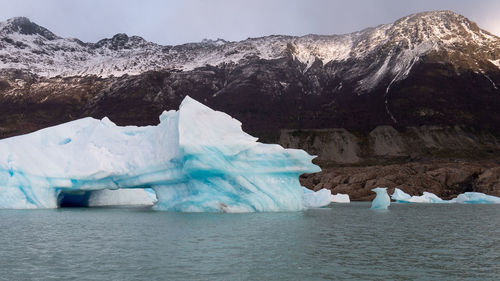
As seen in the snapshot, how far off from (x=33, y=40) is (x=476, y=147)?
14766 cm

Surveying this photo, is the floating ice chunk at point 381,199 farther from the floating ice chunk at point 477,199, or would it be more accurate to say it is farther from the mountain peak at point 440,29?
the mountain peak at point 440,29

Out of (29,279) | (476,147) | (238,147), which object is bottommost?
(29,279)

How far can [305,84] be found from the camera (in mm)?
138750

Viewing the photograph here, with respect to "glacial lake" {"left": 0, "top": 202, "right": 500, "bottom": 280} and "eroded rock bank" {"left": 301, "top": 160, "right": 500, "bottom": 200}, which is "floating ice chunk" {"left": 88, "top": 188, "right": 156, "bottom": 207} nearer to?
"glacial lake" {"left": 0, "top": 202, "right": 500, "bottom": 280}

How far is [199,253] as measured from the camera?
11.3 m

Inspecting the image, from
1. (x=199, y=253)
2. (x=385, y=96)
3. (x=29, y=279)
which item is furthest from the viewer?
(x=385, y=96)

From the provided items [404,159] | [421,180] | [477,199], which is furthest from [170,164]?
[404,159]

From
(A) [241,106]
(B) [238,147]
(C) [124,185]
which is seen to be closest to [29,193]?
(C) [124,185]

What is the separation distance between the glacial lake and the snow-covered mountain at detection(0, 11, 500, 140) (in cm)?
8647

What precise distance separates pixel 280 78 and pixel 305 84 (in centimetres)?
820

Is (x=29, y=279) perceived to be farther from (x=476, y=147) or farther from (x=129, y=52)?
(x=129, y=52)

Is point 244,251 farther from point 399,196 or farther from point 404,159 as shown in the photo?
point 404,159

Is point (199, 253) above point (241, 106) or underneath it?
underneath

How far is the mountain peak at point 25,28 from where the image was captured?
169 m
